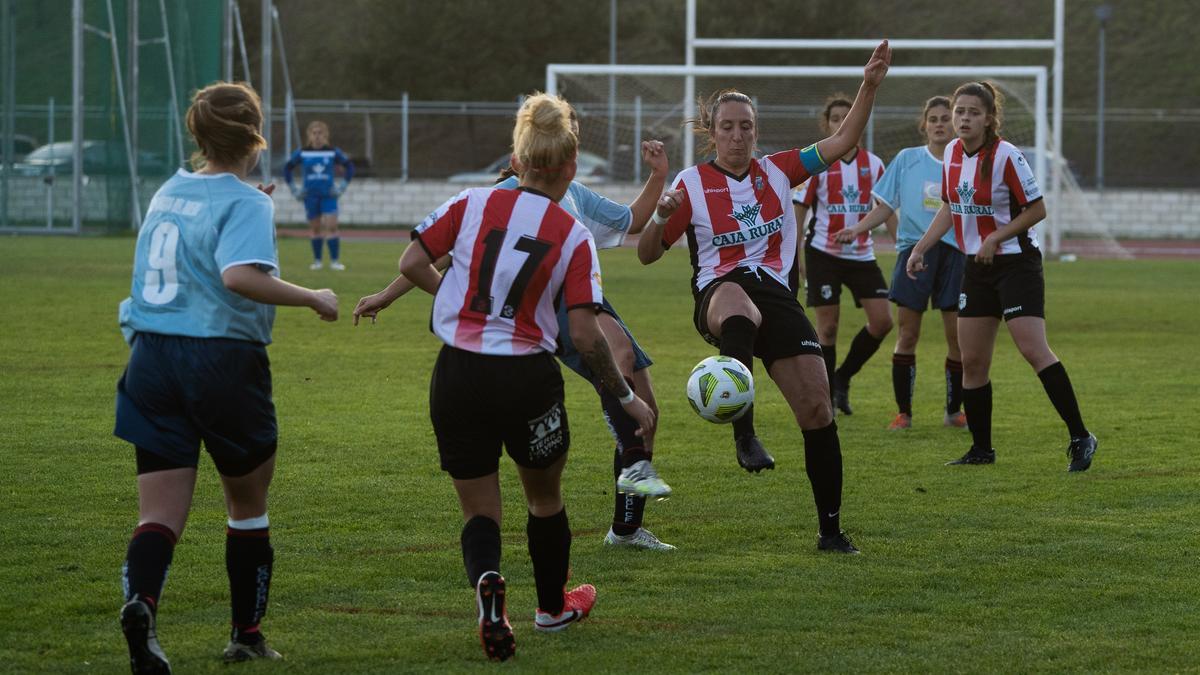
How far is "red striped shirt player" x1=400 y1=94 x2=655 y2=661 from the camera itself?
4484mm

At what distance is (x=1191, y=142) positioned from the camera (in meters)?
52.1

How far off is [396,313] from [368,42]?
4034cm

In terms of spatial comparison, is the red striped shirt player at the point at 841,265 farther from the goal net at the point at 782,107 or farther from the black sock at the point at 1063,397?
the goal net at the point at 782,107

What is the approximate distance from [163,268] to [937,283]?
669 centimetres

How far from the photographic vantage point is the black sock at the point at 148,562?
4.18m

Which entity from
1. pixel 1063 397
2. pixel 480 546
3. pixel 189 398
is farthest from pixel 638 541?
pixel 1063 397

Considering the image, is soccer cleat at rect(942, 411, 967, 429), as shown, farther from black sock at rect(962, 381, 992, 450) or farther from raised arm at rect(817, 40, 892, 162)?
raised arm at rect(817, 40, 892, 162)

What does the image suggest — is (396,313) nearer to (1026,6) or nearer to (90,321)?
(90,321)

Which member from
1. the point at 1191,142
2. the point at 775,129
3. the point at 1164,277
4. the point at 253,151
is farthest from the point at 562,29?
the point at 253,151

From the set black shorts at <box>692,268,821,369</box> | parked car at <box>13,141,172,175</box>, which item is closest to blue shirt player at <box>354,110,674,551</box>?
black shorts at <box>692,268,821,369</box>

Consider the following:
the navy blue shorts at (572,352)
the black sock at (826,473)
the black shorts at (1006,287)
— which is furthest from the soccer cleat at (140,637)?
the black shorts at (1006,287)

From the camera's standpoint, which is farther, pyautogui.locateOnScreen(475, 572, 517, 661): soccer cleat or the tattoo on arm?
the tattoo on arm

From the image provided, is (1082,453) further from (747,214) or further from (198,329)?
(198,329)

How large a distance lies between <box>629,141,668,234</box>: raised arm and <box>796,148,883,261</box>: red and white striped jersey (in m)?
4.62
